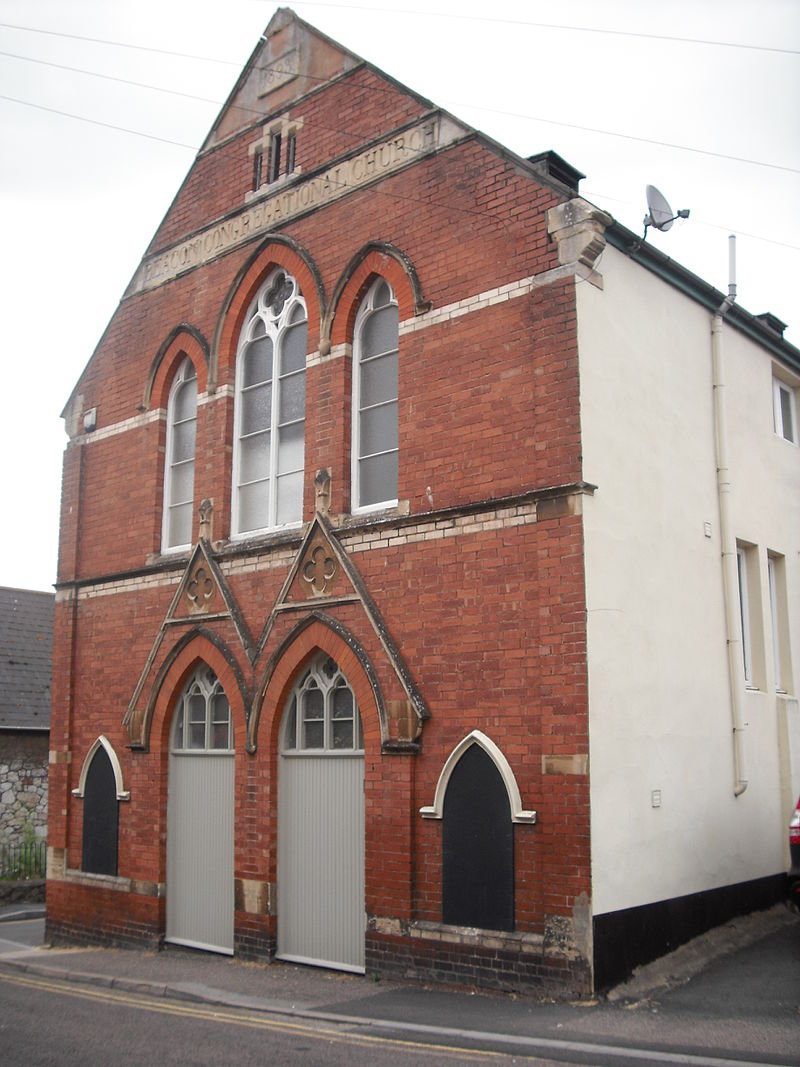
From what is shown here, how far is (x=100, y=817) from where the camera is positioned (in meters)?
14.8

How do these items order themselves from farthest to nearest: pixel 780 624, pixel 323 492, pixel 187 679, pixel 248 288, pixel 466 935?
1. pixel 248 288
2. pixel 187 679
3. pixel 780 624
4. pixel 323 492
5. pixel 466 935

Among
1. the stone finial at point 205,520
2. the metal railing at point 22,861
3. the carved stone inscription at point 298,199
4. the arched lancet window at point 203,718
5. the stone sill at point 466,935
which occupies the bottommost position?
the metal railing at point 22,861

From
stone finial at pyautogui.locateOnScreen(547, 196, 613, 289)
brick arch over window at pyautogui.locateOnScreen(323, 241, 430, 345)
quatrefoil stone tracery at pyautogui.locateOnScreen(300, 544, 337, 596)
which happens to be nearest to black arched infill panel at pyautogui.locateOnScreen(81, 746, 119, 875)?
quatrefoil stone tracery at pyautogui.locateOnScreen(300, 544, 337, 596)

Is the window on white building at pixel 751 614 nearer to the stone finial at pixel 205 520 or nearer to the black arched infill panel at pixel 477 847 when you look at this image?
the black arched infill panel at pixel 477 847

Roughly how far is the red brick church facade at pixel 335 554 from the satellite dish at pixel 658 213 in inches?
44.0

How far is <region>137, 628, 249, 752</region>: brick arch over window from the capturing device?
518 inches

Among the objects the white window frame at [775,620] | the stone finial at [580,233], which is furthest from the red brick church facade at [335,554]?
the white window frame at [775,620]

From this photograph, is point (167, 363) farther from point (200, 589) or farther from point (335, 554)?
point (335, 554)

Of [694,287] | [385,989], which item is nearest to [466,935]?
[385,989]

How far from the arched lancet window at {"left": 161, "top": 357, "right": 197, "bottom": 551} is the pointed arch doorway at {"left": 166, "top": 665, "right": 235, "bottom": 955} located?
200 centimetres

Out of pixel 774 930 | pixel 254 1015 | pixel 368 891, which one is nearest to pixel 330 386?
pixel 368 891

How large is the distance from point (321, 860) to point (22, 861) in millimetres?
10032

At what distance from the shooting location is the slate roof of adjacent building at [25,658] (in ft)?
68.0

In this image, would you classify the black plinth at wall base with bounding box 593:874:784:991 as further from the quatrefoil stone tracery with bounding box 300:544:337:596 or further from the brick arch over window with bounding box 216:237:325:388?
the brick arch over window with bounding box 216:237:325:388
